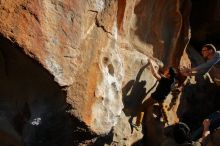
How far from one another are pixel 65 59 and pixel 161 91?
9.53ft

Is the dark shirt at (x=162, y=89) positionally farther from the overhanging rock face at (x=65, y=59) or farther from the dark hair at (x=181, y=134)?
the overhanging rock face at (x=65, y=59)

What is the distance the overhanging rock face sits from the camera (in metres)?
6.94

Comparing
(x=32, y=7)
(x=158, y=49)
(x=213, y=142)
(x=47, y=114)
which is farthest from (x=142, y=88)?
(x=32, y=7)

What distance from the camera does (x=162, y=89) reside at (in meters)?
9.63

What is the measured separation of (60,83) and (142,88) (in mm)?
3178

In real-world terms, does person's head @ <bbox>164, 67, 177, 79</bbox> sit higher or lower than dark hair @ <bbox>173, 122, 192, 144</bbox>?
higher

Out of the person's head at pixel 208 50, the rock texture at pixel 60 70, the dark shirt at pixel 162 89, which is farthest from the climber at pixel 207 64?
the rock texture at pixel 60 70

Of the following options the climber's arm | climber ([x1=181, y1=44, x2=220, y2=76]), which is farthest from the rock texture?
climber ([x1=181, y1=44, x2=220, y2=76])

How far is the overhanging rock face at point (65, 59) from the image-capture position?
6.94m

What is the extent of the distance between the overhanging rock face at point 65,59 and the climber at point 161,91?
140 centimetres

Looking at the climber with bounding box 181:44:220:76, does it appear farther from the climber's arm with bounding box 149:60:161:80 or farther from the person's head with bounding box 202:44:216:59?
the climber's arm with bounding box 149:60:161:80

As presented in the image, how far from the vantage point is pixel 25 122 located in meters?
7.87

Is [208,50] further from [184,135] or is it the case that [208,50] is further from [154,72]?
[184,135]

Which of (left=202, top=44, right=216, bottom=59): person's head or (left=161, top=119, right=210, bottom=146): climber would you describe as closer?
(left=161, top=119, right=210, bottom=146): climber
